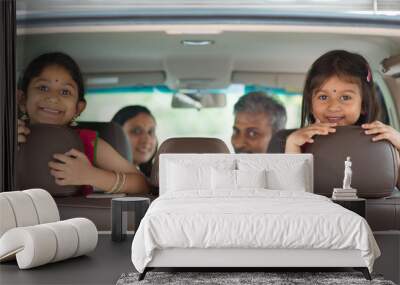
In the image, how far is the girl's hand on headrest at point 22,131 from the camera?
26.6 ft

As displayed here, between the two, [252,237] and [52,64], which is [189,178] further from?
[52,64]

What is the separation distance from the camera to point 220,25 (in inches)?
314

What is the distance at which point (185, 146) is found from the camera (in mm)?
8039

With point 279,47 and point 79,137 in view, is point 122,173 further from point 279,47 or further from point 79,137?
point 279,47

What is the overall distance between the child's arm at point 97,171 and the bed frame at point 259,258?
109 inches

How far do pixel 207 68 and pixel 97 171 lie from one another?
1.70 metres

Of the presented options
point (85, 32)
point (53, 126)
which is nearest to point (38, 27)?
point (85, 32)

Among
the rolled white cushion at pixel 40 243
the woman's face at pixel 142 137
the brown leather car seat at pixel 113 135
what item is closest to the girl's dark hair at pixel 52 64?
the brown leather car seat at pixel 113 135

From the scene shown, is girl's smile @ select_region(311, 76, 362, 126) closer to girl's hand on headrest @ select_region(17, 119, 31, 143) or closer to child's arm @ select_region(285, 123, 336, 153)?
child's arm @ select_region(285, 123, 336, 153)

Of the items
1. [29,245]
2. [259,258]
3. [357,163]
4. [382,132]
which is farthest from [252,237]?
[382,132]

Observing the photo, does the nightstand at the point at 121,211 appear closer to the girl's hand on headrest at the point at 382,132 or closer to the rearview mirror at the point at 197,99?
the rearview mirror at the point at 197,99

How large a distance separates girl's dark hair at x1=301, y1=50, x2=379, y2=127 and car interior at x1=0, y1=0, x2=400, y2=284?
0.07 m

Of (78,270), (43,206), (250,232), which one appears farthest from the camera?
(43,206)

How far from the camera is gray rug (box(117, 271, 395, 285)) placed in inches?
204
